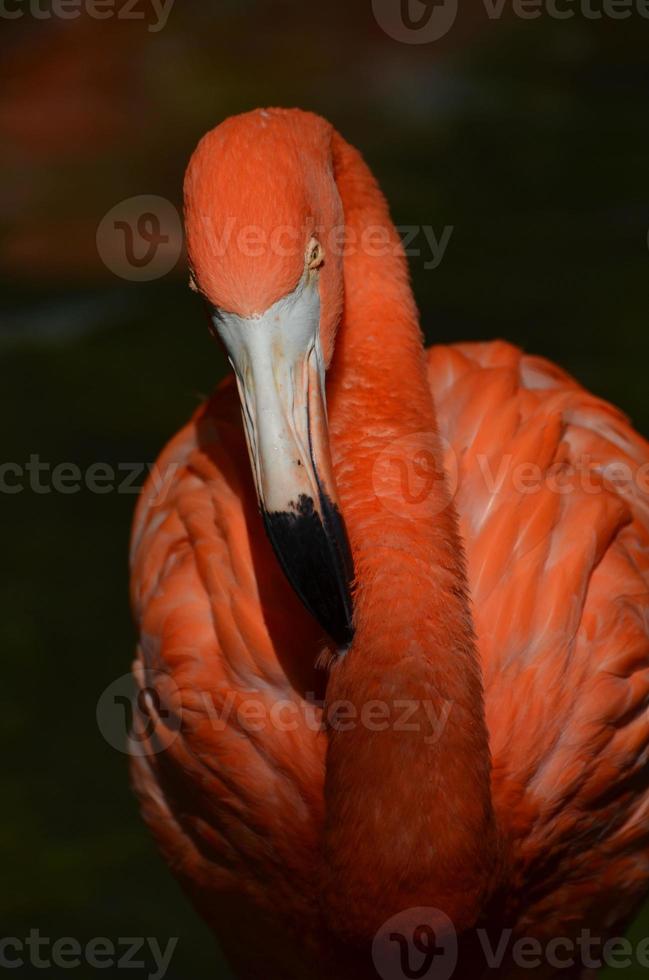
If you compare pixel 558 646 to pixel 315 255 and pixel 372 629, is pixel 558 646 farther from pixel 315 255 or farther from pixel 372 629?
pixel 315 255

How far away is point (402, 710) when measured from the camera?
3215 mm

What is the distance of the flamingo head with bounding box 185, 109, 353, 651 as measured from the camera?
306 centimetres

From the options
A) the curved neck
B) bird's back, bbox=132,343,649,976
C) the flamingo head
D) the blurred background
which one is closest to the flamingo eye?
the flamingo head

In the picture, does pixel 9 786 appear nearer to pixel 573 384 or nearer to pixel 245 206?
pixel 573 384

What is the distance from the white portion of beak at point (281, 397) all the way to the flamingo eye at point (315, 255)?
0.07m

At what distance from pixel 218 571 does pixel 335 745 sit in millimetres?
828

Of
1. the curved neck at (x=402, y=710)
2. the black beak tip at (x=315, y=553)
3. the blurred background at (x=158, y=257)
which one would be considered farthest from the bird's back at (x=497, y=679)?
the blurred background at (x=158, y=257)

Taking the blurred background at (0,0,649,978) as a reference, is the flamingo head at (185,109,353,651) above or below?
above

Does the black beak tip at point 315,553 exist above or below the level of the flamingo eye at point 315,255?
below

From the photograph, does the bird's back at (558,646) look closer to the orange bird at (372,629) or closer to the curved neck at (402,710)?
the orange bird at (372,629)

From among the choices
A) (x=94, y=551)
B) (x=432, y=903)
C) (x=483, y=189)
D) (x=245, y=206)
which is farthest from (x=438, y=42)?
(x=432, y=903)

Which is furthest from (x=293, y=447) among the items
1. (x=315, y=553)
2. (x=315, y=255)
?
(x=315, y=255)

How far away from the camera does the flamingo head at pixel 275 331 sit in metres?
3.06

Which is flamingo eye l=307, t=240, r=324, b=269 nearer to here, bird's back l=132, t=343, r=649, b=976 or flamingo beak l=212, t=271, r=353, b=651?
flamingo beak l=212, t=271, r=353, b=651
